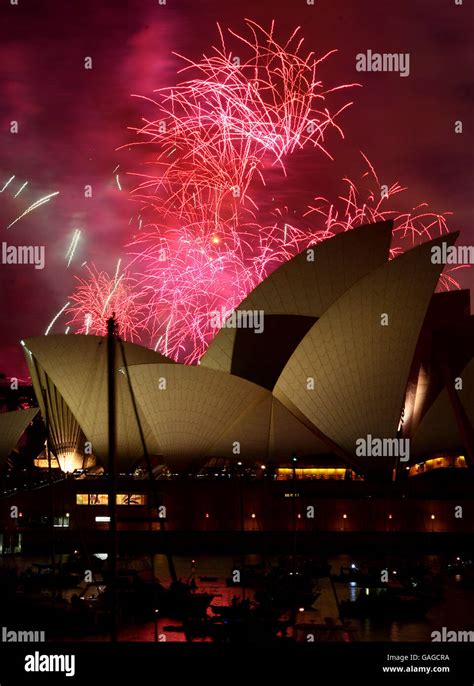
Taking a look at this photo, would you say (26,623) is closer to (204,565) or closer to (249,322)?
(204,565)

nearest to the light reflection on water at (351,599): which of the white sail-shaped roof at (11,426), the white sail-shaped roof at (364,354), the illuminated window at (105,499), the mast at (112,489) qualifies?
the mast at (112,489)

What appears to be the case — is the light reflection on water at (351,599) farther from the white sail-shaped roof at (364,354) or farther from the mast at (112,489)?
the white sail-shaped roof at (364,354)

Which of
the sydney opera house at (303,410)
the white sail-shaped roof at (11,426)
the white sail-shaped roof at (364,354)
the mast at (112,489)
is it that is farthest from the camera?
the white sail-shaped roof at (11,426)

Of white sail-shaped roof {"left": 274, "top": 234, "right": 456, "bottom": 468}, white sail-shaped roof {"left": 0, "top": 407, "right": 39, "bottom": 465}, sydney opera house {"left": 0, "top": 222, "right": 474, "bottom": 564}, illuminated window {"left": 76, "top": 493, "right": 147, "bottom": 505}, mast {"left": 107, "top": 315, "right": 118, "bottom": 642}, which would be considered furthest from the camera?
white sail-shaped roof {"left": 0, "top": 407, "right": 39, "bottom": 465}

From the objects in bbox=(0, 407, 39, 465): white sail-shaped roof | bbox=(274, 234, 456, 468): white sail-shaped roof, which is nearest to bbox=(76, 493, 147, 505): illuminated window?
bbox=(0, 407, 39, 465): white sail-shaped roof

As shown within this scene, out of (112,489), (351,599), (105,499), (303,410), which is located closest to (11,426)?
(105,499)

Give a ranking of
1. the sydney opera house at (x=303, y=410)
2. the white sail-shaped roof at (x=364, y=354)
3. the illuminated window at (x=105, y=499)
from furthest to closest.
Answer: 1. the illuminated window at (x=105, y=499)
2. the sydney opera house at (x=303, y=410)
3. the white sail-shaped roof at (x=364, y=354)

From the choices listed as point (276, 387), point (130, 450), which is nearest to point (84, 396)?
point (130, 450)

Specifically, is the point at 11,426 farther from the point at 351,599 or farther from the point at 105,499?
the point at 351,599

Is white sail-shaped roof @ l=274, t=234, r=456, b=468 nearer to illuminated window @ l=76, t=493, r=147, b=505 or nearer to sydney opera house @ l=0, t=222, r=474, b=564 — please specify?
sydney opera house @ l=0, t=222, r=474, b=564
